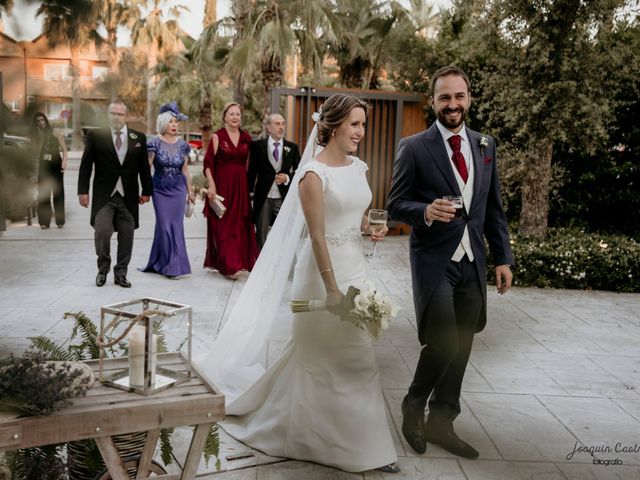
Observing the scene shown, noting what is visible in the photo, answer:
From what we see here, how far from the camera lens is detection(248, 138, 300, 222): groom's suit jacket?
8656mm

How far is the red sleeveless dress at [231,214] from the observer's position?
8.74 metres

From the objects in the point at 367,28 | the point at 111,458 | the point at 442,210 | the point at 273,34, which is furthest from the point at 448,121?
the point at 367,28

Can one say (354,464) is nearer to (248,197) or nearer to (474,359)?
(474,359)

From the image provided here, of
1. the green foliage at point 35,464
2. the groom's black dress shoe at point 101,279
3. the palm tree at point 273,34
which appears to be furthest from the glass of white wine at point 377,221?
the palm tree at point 273,34

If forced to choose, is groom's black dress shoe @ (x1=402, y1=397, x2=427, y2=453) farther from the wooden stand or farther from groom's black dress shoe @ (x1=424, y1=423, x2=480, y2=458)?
the wooden stand

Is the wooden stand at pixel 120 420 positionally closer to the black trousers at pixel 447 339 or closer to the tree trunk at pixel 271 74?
the black trousers at pixel 447 339

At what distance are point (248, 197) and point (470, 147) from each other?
17.5 feet

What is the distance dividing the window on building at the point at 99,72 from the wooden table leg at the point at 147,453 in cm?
199

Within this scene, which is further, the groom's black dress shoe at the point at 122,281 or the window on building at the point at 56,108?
the groom's black dress shoe at the point at 122,281

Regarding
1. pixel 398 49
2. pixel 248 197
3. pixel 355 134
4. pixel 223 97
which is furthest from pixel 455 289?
pixel 223 97

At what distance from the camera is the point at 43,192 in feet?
3.72

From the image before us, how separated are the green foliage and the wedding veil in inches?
67.5

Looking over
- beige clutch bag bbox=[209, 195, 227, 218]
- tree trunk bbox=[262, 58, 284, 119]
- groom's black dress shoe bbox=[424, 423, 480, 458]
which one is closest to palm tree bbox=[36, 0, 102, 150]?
groom's black dress shoe bbox=[424, 423, 480, 458]

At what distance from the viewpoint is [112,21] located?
114 cm
